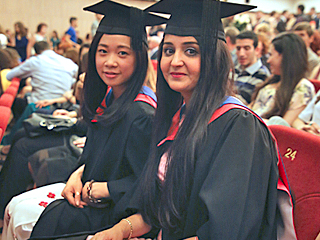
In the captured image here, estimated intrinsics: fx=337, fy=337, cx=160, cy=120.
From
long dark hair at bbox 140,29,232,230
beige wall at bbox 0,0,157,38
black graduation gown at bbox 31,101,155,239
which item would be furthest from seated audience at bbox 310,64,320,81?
beige wall at bbox 0,0,157,38

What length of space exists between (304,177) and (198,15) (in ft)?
2.34

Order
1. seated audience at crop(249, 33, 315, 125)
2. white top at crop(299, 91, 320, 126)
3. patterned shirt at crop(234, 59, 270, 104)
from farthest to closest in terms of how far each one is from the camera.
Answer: patterned shirt at crop(234, 59, 270, 104)
seated audience at crop(249, 33, 315, 125)
white top at crop(299, 91, 320, 126)

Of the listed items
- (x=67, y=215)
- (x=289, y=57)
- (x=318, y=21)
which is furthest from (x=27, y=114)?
(x=318, y=21)

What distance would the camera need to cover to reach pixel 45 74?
4.00m

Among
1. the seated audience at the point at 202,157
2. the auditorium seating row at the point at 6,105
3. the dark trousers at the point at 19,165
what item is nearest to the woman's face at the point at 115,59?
the seated audience at the point at 202,157

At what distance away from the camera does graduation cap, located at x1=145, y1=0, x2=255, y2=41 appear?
3.78ft

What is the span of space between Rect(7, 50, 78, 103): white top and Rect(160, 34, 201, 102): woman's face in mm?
3046

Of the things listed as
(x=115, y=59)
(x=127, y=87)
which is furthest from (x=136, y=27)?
(x=127, y=87)

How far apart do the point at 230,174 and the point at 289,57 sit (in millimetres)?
2183

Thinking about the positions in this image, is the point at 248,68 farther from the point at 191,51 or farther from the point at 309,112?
the point at 191,51

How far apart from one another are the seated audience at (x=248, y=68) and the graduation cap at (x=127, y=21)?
91.6 inches

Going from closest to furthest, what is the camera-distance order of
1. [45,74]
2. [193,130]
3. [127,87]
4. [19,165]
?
1. [193,130]
2. [127,87]
3. [19,165]
4. [45,74]

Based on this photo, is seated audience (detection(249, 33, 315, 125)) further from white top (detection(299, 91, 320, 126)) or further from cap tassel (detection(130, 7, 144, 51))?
cap tassel (detection(130, 7, 144, 51))

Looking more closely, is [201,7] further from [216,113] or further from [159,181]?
[159,181]
